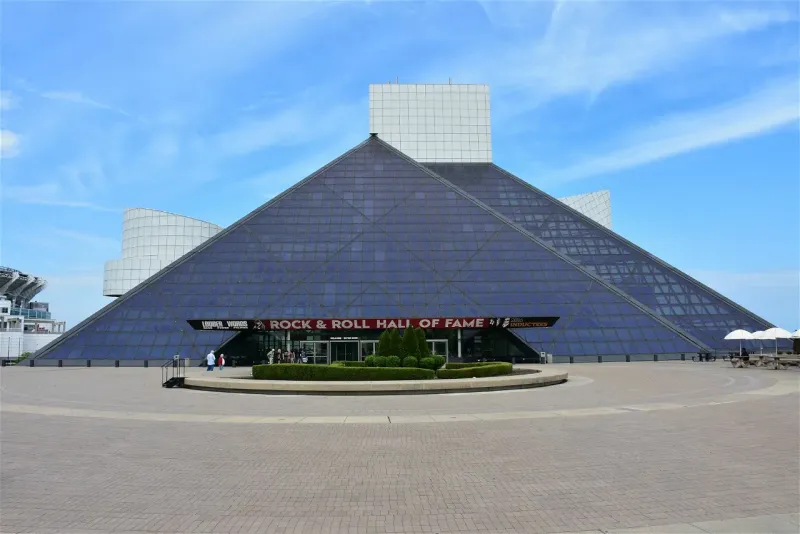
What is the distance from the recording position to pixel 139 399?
19.8 m

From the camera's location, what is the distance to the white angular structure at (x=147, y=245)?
2726 inches

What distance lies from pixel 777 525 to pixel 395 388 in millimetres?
15780

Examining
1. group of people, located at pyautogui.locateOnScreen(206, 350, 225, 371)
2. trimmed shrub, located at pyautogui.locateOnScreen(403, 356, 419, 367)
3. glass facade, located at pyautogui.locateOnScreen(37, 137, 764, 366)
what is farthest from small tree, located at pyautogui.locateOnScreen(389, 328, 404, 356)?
group of people, located at pyautogui.locateOnScreen(206, 350, 225, 371)

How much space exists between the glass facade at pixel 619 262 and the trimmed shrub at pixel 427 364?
24.6 m

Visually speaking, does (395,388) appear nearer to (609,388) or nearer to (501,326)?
(609,388)

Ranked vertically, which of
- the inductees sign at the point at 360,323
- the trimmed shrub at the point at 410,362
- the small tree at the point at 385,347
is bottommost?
the trimmed shrub at the point at 410,362

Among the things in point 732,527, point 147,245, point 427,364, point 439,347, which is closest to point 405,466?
point 732,527

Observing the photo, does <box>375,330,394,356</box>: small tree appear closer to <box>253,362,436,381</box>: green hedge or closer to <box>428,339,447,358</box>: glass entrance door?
<box>253,362,436,381</box>: green hedge

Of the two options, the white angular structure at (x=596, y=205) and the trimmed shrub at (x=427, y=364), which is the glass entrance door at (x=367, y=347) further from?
the white angular structure at (x=596, y=205)

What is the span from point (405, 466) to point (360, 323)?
1113 inches

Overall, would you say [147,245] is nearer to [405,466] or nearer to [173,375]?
[173,375]

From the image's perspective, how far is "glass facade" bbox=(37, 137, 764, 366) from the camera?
39719 millimetres

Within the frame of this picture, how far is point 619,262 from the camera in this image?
50812mm

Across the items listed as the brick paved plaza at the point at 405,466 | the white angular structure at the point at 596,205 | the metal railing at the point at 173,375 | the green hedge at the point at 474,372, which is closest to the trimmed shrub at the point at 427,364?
the green hedge at the point at 474,372
